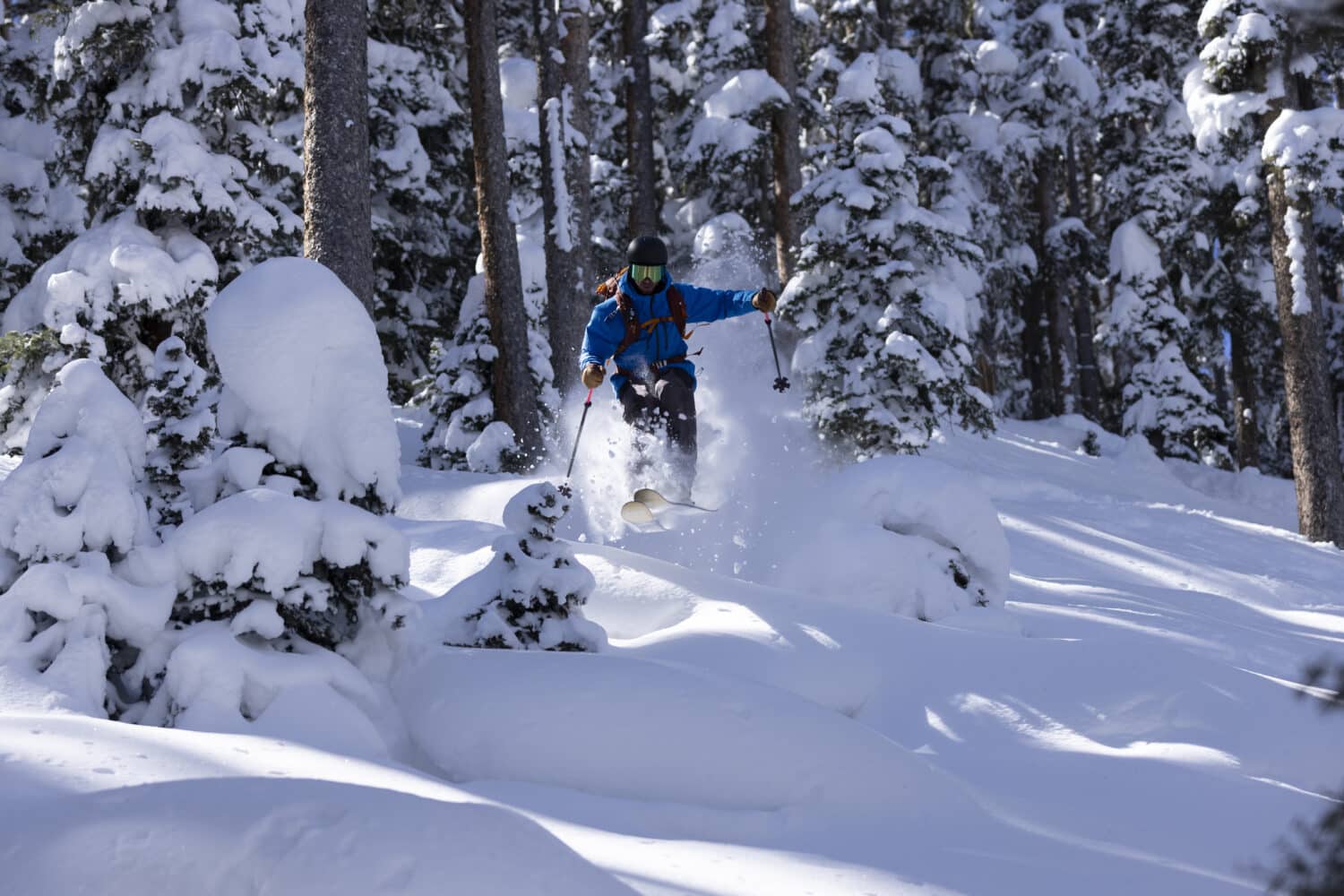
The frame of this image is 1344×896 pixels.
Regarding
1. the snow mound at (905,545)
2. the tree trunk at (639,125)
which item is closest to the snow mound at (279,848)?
the snow mound at (905,545)

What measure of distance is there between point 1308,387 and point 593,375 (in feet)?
41.0

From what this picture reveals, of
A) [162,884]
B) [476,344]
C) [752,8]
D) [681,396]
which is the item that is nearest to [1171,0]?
A: [752,8]

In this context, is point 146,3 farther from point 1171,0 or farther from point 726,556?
point 1171,0

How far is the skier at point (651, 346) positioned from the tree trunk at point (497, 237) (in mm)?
5493

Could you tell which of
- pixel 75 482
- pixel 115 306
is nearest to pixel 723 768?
pixel 75 482

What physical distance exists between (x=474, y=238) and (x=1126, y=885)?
69.3ft

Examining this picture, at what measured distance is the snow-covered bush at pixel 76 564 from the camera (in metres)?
3.93

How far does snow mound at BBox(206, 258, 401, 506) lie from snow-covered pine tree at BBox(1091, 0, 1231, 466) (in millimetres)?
26060

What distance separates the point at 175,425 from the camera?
938 centimetres

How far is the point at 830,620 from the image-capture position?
6.32 metres

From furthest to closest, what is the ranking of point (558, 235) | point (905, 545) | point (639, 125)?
1. point (639, 125)
2. point (558, 235)
3. point (905, 545)

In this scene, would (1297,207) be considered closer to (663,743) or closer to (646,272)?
(646,272)

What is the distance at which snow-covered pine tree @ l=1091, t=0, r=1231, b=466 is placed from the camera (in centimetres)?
2692

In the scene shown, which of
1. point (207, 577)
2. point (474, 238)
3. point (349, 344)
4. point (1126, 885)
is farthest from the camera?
point (474, 238)
